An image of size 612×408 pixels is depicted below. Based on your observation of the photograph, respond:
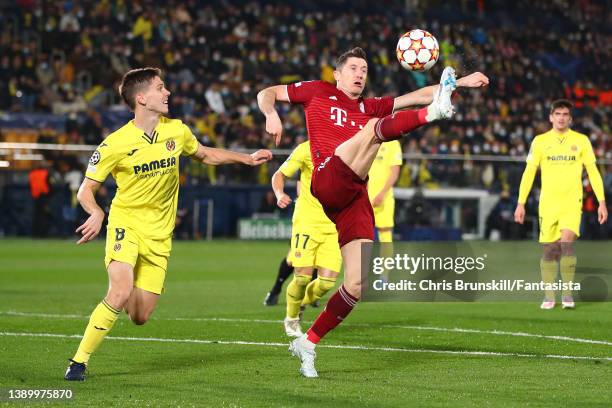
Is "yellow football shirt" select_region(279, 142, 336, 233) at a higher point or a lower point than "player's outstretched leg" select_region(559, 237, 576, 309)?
higher

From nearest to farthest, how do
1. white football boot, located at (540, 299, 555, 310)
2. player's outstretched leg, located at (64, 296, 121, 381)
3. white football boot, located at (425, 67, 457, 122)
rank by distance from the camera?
1. white football boot, located at (425, 67, 457, 122)
2. player's outstretched leg, located at (64, 296, 121, 381)
3. white football boot, located at (540, 299, 555, 310)

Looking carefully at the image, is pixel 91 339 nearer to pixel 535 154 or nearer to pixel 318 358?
pixel 318 358

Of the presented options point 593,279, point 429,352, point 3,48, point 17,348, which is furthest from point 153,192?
point 3,48

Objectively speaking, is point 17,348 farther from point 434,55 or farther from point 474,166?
point 474,166

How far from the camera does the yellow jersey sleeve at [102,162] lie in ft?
27.3

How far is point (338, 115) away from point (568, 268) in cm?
656

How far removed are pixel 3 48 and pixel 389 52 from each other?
13186 millimetres

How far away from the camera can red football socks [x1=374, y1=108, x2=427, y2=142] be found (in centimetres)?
790

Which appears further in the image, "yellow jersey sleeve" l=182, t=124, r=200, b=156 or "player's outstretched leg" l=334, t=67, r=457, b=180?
"yellow jersey sleeve" l=182, t=124, r=200, b=156

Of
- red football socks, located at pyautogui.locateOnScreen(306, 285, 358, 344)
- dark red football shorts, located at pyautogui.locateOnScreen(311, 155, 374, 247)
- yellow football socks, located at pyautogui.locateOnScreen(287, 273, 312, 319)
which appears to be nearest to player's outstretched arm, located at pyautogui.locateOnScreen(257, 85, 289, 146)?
dark red football shorts, located at pyautogui.locateOnScreen(311, 155, 374, 247)

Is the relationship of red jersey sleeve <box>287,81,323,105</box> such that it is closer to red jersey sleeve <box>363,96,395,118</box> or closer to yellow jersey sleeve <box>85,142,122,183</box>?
red jersey sleeve <box>363,96,395,118</box>

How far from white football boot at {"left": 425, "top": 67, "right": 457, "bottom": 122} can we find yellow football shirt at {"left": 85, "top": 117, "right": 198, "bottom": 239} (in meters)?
2.04

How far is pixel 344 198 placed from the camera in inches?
345

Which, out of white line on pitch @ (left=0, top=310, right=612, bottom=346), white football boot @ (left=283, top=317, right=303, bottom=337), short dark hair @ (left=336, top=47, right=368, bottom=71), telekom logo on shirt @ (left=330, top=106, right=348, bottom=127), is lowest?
white line on pitch @ (left=0, top=310, right=612, bottom=346)
